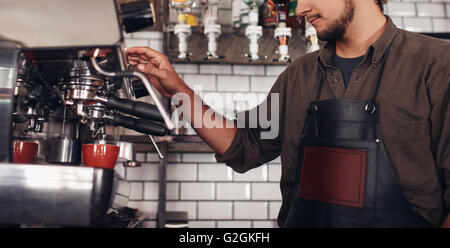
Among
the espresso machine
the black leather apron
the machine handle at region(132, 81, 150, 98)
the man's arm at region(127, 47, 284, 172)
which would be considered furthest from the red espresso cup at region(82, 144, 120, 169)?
the black leather apron

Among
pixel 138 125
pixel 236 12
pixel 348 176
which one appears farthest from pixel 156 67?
pixel 236 12

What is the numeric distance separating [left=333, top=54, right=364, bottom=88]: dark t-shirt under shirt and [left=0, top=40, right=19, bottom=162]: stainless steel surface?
0.92 meters

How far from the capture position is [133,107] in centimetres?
80

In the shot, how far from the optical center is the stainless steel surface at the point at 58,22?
647 mm

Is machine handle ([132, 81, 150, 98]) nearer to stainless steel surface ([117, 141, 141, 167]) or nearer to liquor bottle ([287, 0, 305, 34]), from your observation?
stainless steel surface ([117, 141, 141, 167])

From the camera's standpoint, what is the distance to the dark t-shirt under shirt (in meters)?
1.12

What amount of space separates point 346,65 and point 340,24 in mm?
137

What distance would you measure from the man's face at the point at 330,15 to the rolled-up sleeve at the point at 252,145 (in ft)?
0.81

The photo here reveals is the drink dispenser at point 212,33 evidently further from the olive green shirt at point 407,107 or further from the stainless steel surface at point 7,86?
the stainless steel surface at point 7,86

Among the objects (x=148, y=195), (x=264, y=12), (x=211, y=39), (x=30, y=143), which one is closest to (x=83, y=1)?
(x=30, y=143)

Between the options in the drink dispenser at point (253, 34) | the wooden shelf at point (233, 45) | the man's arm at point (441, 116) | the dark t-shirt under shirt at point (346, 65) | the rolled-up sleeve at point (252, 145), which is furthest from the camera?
the wooden shelf at point (233, 45)

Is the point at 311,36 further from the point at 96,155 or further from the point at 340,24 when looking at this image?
the point at 96,155

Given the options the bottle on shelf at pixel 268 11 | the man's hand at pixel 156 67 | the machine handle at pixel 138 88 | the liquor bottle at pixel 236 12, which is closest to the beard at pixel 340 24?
the man's hand at pixel 156 67

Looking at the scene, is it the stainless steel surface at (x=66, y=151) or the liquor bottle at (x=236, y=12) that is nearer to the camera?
the stainless steel surface at (x=66, y=151)
